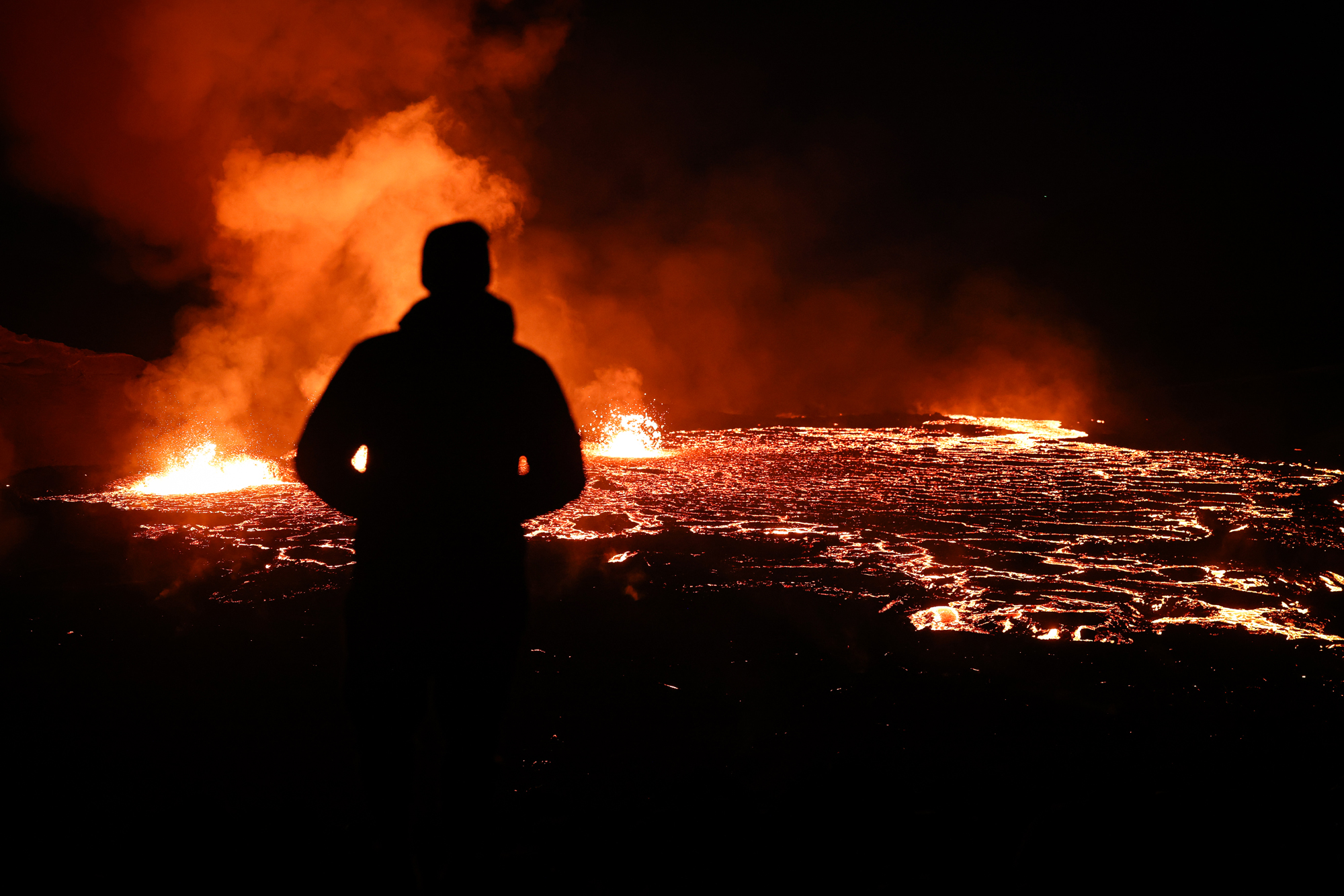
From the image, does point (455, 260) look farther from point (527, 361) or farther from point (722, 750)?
point (722, 750)

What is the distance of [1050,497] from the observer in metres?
8.85

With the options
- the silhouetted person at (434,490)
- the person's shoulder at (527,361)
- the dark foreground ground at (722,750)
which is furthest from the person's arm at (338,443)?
the dark foreground ground at (722,750)

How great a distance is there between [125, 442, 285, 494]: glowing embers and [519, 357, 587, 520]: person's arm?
8850 millimetres

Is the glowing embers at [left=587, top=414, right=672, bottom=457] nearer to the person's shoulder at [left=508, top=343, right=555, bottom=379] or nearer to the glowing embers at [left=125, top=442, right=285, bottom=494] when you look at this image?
the glowing embers at [left=125, top=442, right=285, bottom=494]

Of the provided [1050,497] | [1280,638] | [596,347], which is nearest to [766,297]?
[596,347]

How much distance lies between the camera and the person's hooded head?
1728 millimetres

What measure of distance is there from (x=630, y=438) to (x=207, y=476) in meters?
8.02

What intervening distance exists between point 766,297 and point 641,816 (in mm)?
40761

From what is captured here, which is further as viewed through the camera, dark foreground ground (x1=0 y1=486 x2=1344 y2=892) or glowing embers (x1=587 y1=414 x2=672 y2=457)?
glowing embers (x1=587 y1=414 x2=672 y2=457)

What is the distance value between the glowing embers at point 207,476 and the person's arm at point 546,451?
29.0 ft

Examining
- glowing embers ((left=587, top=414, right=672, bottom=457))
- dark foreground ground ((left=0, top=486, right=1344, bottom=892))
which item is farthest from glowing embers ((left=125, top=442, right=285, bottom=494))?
glowing embers ((left=587, top=414, right=672, bottom=457))

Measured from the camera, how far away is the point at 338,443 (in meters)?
1.74

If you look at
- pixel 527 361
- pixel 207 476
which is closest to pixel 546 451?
pixel 527 361

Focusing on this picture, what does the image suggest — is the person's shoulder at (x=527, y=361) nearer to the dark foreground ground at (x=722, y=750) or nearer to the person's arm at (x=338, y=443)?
the person's arm at (x=338, y=443)
